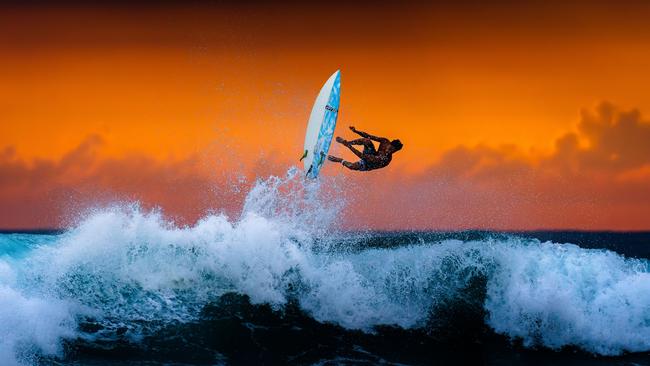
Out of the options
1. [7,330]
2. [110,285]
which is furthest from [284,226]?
[7,330]

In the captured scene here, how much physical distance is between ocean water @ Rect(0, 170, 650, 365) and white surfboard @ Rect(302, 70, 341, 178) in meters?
0.94

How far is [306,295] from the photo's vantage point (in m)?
10.8

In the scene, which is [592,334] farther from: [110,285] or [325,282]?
[110,285]

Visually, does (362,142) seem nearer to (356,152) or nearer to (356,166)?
(356,152)

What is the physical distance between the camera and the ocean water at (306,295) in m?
9.45

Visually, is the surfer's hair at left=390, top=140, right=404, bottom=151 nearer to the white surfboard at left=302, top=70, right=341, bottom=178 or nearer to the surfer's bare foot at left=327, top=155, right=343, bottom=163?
the surfer's bare foot at left=327, top=155, right=343, bottom=163

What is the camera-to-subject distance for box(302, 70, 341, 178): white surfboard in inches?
418

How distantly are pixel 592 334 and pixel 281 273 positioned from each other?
5.23m

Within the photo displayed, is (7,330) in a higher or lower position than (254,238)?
lower

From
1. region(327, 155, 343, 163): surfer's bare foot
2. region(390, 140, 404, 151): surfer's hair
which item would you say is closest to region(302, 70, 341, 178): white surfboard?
region(327, 155, 343, 163): surfer's bare foot

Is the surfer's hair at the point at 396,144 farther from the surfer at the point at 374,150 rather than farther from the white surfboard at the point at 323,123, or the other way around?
the white surfboard at the point at 323,123

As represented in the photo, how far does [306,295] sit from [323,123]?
9.55 feet

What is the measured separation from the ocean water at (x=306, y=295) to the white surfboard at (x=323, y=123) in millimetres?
943

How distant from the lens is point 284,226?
11383 mm
